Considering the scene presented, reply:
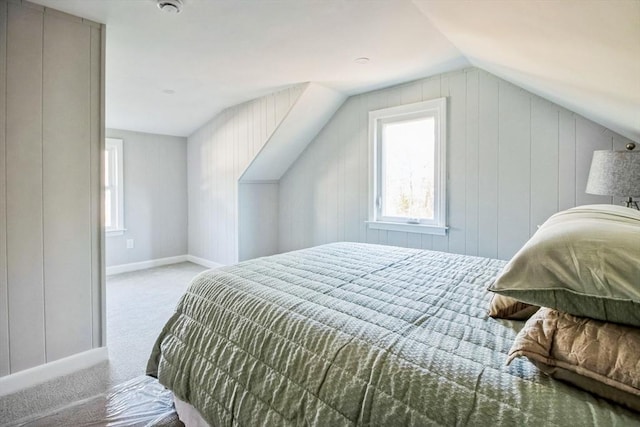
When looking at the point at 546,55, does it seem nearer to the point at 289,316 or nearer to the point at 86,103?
the point at 289,316

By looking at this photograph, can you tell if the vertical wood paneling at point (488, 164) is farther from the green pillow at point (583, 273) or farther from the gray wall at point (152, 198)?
the gray wall at point (152, 198)

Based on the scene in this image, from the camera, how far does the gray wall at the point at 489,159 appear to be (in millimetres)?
2566

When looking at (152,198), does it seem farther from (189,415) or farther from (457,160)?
(457,160)

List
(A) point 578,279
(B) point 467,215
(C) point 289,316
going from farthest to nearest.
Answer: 1. (B) point 467,215
2. (C) point 289,316
3. (A) point 578,279

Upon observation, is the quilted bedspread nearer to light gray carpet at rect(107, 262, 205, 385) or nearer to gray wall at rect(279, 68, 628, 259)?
light gray carpet at rect(107, 262, 205, 385)

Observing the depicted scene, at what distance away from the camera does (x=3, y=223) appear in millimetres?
1914

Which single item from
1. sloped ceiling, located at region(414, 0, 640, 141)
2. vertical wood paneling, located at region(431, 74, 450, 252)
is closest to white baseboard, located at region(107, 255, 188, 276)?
vertical wood paneling, located at region(431, 74, 450, 252)

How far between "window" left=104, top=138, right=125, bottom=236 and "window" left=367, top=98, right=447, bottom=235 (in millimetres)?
3544

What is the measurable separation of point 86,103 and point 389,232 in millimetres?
2859

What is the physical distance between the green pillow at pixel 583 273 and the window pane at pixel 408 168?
8.27 feet

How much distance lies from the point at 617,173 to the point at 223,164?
13.3 ft

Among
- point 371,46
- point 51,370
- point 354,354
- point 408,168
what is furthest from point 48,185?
point 408,168

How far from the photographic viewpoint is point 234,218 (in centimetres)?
438

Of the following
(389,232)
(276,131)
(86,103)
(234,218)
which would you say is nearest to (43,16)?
(86,103)
